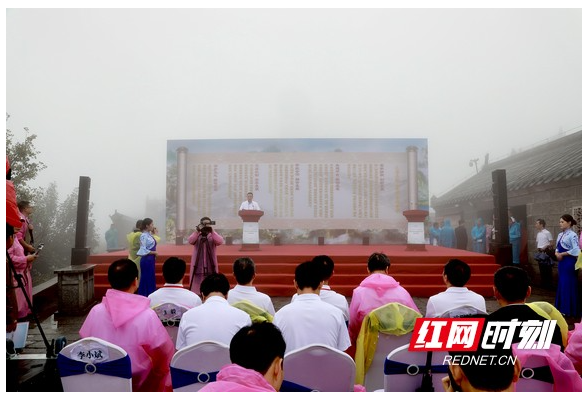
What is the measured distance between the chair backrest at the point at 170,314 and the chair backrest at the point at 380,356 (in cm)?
139

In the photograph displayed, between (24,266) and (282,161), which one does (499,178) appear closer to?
(282,161)

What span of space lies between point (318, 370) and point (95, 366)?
3.47 feet

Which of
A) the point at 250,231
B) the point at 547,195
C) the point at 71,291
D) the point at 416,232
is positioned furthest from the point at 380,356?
the point at 547,195

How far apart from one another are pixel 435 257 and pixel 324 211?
14.8 ft

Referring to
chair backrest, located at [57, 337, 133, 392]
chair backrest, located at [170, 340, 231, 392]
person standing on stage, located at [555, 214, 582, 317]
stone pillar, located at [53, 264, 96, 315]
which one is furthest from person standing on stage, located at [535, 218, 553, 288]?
stone pillar, located at [53, 264, 96, 315]

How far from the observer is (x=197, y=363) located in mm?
1980

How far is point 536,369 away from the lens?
6.21 feet

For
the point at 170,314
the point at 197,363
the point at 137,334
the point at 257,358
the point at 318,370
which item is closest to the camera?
the point at 257,358

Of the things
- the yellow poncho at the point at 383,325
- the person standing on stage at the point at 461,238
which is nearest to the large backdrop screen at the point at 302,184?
the person standing on stage at the point at 461,238

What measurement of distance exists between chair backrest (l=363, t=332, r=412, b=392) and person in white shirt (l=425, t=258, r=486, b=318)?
383mm

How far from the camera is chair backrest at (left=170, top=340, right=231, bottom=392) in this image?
196cm

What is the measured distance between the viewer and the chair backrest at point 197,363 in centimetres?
196

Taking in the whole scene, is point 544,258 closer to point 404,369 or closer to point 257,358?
point 404,369
